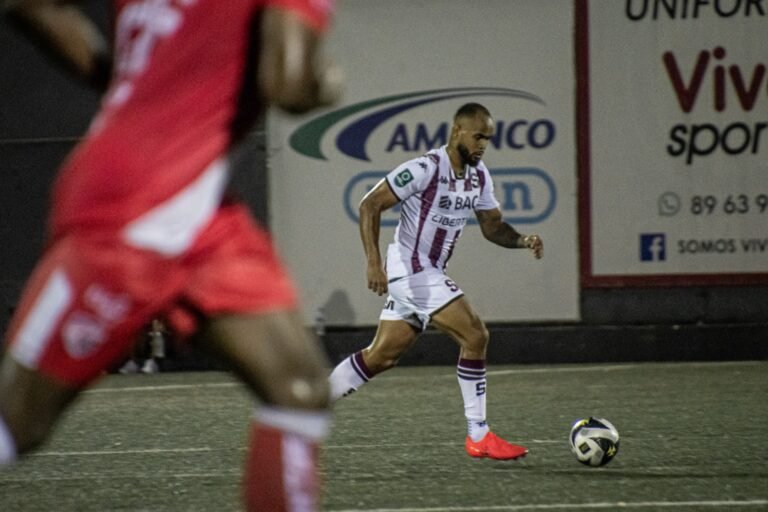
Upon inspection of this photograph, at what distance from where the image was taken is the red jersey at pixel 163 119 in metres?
3.43

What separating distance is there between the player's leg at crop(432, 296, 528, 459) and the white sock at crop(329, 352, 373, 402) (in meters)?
0.51

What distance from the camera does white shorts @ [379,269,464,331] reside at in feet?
29.0

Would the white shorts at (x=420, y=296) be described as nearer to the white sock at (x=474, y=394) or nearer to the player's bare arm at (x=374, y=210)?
the player's bare arm at (x=374, y=210)

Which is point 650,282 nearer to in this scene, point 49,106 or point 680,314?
point 680,314

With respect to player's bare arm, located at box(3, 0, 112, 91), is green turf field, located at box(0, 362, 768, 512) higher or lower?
lower

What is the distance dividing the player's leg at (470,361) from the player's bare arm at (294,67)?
17.0ft

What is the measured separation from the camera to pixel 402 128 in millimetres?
15742

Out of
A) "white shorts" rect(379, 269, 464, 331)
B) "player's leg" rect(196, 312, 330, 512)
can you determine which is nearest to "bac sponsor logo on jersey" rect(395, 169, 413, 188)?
"white shorts" rect(379, 269, 464, 331)

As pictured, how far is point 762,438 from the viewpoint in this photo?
9070 millimetres

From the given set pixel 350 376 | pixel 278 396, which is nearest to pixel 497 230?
pixel 350 376

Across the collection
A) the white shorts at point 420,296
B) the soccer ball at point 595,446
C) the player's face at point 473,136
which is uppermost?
the player's face at point 473,136

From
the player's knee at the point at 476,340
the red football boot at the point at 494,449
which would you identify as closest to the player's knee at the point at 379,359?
the player's knee at the point at 476,340

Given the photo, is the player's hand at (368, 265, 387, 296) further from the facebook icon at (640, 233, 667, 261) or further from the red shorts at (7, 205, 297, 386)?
the facebook icon at (640, 233, 667, 261)

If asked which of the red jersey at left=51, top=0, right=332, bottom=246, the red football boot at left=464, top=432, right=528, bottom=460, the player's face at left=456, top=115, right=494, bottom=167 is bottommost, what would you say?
the red football boot at left=464, top=432, right=528, bottom=460
